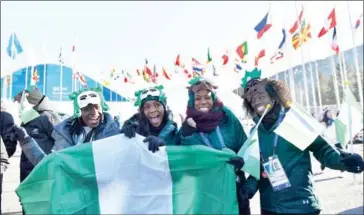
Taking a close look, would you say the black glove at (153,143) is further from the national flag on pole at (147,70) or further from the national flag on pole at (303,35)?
the national flag on pole at (147,70)

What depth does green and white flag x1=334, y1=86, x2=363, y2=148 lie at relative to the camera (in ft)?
9.85

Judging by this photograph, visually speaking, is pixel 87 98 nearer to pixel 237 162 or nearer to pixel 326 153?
pixel 237 162

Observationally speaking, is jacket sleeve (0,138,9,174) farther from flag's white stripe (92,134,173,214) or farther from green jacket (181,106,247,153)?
green jacket (181,106,247,153)

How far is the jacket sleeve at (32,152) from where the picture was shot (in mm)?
2699

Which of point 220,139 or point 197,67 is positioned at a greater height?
point 197,67

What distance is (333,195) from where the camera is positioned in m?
6.80

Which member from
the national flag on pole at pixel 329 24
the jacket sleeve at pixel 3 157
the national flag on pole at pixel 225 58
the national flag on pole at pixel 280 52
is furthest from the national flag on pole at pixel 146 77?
the jacket sleeve at pixel 3 157

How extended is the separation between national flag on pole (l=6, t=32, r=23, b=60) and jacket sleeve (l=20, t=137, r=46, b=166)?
20198 millimetres

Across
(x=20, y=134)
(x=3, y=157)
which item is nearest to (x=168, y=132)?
(x=20, y=134)

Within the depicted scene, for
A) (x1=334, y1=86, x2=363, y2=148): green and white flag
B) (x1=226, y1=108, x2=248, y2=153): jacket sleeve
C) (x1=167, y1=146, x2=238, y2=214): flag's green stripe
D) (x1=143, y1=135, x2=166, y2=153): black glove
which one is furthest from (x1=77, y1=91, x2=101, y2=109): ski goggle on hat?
(x1=334, y1=86, x2=363, y2=148): green and white flag

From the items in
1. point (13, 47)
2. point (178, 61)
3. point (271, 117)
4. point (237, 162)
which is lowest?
point (237, 162)

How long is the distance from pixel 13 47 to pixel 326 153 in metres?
21.7

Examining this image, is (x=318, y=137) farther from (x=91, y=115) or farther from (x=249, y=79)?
(x=91, y=115)

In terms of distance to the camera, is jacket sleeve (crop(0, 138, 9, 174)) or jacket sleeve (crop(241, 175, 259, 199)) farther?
jacket sleeve (crop(0, 138, 9, 174))
